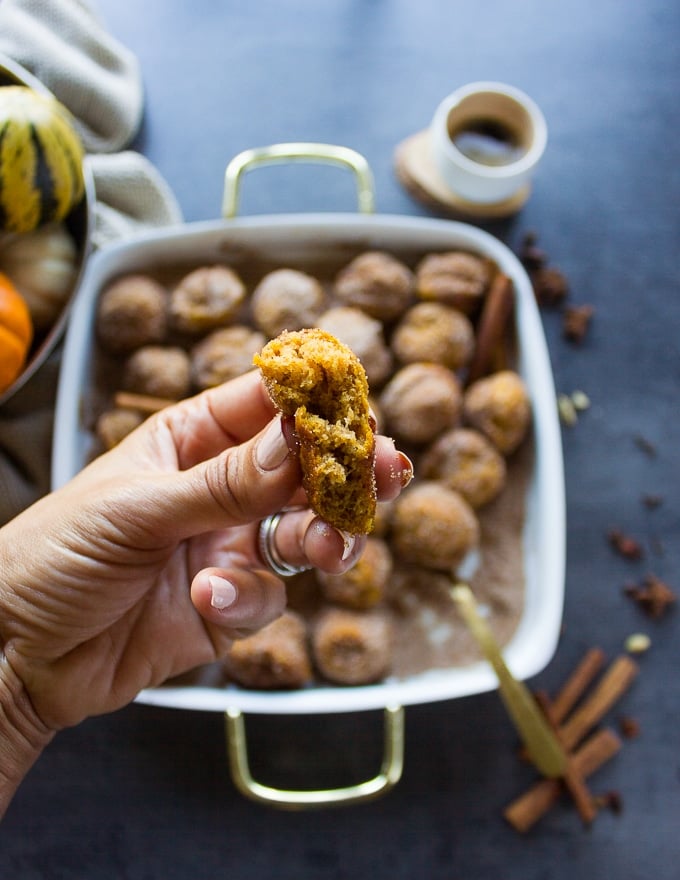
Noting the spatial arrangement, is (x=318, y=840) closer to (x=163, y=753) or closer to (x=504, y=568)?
(x=163, y=753)

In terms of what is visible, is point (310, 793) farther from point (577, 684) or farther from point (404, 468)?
point (404, 468)

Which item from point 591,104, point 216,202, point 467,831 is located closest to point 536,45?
point 591,104

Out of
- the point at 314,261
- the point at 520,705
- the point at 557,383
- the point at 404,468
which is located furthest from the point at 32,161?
the point at 520,705

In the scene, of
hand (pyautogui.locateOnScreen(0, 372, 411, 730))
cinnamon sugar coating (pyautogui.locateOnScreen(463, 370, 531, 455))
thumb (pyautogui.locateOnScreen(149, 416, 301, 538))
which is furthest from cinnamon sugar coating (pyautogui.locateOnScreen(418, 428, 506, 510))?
thumb (pyautogui.locateOnScreen(149, 416, 301, 538))

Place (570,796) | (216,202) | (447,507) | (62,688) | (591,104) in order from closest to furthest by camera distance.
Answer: (62,688) → (447,507) → (570,796) → (216,202) → (591,104)

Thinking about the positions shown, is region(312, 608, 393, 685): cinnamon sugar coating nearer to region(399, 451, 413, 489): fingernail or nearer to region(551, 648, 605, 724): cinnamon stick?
region(551, 648, 605, 724): cinnamon stick

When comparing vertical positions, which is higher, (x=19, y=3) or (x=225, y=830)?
(x=19, y=3)
